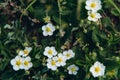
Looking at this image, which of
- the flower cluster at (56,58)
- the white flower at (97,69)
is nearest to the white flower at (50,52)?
the flower cluster at (56,58)

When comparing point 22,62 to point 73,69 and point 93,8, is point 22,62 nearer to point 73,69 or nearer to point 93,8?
point 73,69

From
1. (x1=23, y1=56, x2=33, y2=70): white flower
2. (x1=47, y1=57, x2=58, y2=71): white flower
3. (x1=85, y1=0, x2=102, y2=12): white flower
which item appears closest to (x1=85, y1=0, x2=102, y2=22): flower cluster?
(x1=85, y1=0, x2=102, y2=12): white flower

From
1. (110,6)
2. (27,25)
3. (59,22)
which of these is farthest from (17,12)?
(110,6)

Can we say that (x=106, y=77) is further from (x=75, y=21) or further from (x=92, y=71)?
(x=75, y=21)

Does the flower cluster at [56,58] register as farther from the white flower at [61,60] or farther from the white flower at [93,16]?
the white flower at [93,16]

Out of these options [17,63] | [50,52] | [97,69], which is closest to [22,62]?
[17,63]
